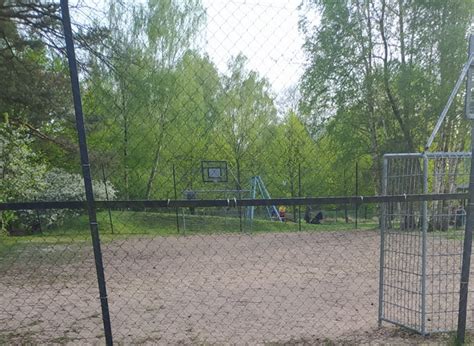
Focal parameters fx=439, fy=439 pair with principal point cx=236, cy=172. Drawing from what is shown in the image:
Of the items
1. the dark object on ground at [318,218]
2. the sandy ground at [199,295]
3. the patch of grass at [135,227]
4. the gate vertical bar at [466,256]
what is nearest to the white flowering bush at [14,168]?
the patch of grass at [135,227]

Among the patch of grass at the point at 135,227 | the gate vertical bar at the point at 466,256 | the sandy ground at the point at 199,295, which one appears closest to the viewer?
the gate vertical bar at the point at 466,256

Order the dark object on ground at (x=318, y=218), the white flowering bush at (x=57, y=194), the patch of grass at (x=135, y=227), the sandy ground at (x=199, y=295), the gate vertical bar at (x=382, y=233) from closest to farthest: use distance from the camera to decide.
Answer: the gate vertical bar at (x=382, y=233), the sandy ground at (x=199, y=295), the patch of grass at (x=135, y=227), the white flowering bush at (x=57, y=194), the dark object on ground at (x=318, y=218)

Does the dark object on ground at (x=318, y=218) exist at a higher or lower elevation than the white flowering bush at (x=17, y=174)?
lower

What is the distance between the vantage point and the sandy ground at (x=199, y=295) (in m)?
4.18

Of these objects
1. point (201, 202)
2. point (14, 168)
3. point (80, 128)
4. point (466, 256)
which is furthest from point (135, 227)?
point (466, 256)

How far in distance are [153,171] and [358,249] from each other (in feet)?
23.5

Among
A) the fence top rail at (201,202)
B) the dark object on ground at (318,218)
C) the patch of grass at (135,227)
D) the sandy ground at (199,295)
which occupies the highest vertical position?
the fence top rail at (201,202)

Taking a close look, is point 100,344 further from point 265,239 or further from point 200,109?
point 265,239

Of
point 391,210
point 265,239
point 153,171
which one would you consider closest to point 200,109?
point 153,171

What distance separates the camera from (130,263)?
30.0ft

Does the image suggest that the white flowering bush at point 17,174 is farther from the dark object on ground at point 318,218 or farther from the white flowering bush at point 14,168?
the dark object on ground at point 318,218

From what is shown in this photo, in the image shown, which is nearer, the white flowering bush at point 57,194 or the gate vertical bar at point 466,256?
the gate vertical bar at point 466,256

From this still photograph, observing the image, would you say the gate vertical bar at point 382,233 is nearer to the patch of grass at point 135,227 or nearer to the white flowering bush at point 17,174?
the white flowering bush at point 17,174

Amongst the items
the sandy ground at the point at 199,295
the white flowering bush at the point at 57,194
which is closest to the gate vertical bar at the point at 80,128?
the sandy ground at the point at 199,295
